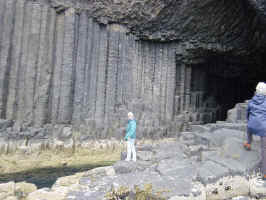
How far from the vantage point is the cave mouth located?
14188 mm

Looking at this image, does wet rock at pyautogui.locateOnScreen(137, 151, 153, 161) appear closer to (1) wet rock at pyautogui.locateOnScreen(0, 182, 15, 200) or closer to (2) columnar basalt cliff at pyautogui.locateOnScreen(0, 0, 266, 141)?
(1) wet rock at pyautogui.locateOnScreen(0, 182, 15, 200)

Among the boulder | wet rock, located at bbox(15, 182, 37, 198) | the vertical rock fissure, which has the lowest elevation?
wet rock, located at bbox(15, 182, 37, 198)

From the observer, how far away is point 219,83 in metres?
16.1

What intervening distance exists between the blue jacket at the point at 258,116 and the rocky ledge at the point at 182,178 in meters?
0.55

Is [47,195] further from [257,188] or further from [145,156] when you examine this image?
[257,188]

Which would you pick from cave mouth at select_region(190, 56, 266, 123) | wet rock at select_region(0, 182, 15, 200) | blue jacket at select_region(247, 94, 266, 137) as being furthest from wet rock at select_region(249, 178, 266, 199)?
cave mouth at select_region(190, 56, 266, 123)

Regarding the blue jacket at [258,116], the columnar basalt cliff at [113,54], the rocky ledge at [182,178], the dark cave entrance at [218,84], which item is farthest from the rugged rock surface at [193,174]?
the dark cave entrance at [218,84]

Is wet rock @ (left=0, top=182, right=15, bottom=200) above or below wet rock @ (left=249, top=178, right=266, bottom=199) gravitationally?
below

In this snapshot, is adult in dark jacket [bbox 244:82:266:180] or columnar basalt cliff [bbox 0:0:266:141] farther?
columnar basalt cliff [bbox 0:0:266:141]

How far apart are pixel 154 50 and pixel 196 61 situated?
3358 millimetres

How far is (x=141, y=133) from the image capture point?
36.2 ft

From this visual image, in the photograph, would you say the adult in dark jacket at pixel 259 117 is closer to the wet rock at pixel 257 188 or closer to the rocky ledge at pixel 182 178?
the wet rock at pixel 257 188

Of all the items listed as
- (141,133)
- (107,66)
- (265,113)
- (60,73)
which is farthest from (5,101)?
(265,113)

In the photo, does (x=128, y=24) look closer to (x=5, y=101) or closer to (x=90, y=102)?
(x=90, y=102)
